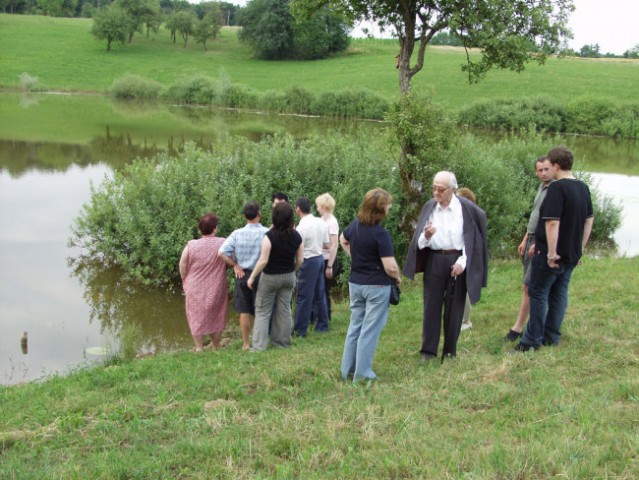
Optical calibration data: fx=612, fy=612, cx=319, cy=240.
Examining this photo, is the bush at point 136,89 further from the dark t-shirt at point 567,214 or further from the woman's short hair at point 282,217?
the dark t-shirt at point 567,214

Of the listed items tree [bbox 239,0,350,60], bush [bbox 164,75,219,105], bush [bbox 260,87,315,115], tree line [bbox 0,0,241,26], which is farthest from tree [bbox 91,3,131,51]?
bush [bbox 260,87,315,115]

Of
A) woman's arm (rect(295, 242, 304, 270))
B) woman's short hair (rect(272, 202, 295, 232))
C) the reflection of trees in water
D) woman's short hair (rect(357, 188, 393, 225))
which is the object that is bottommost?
the reflection of trees in water

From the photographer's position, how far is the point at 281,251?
7539 mm

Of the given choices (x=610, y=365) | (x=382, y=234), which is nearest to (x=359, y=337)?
(x=382, y=234)

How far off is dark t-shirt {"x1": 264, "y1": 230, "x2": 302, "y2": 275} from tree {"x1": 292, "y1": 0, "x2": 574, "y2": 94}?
Result: 743 centimetres

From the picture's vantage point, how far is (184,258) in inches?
323

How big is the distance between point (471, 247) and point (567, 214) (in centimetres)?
108

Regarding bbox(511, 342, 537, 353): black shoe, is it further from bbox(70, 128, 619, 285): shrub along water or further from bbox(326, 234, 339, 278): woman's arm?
bbox(70, 128, 619, 285): shrub along water

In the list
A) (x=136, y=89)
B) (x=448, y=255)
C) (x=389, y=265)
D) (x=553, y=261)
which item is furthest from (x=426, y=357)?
(x=136, y=89)

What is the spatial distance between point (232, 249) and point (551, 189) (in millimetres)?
3990

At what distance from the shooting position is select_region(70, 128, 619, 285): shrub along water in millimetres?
12820

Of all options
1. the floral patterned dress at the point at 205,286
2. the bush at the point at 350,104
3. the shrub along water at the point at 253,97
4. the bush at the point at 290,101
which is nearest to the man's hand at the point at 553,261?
the floral patterned dress at the point at 205,286

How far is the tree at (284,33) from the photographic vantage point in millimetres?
86688

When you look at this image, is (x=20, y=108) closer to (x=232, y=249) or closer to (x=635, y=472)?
(x=232, y=249)
